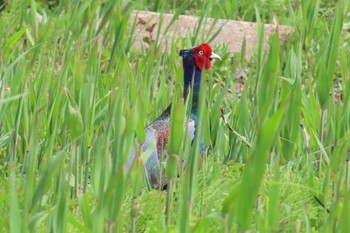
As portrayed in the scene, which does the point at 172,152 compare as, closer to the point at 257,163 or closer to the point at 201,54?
the point at 257,163

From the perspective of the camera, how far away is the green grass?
6.55ft

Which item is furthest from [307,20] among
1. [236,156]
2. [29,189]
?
[29,189]

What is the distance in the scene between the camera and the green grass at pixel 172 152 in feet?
6.55

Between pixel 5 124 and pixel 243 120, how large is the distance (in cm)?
70

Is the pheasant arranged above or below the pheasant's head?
below

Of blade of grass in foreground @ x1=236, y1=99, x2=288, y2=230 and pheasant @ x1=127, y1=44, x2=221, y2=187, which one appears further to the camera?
pheasant @ x1=127, y1=44, x2=221, y2=187

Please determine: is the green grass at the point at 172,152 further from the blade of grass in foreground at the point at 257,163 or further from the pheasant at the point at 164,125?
A: the pheasant at the point at 164,125

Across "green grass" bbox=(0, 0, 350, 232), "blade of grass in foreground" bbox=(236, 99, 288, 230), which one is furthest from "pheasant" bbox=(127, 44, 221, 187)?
"blade of grass in foreground" bbox=(236, 99, 288, 230)

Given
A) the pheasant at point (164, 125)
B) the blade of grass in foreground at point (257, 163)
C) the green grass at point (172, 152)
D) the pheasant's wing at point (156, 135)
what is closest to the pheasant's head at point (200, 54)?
the pheasant at point (164, 125)

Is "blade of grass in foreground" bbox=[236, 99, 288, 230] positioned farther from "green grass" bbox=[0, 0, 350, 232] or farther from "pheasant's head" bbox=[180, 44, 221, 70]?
"pheasant's head" bbox=[180, 44, 221, 70]

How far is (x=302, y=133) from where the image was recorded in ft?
10.6

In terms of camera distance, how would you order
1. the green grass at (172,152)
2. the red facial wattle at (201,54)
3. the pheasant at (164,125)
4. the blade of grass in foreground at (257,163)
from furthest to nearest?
the red facial wattle at (201,54), the pheasant at (164,125), the green grass at (172,152), the blade of grass in foreground at (257,163)

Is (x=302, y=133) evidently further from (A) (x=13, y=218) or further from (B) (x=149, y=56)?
(A) (x=13, y=218)

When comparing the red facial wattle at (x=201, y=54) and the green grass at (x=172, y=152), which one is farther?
the red facial wattle at (x=201, y=54)
